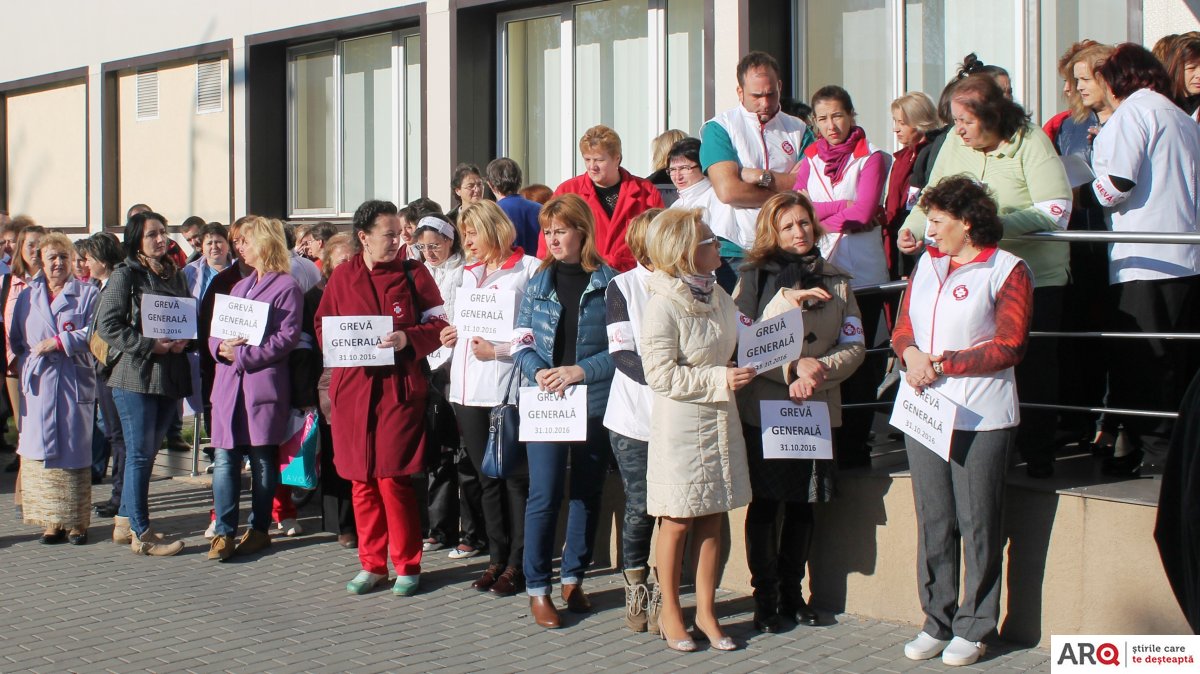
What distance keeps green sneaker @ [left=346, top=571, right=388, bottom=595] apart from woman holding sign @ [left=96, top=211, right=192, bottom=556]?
5.33 ft

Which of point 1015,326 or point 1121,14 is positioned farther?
point 1121,14

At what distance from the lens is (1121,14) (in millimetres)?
8906

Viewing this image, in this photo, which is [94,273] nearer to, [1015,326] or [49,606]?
[49,606]

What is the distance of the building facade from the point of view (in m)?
10.0

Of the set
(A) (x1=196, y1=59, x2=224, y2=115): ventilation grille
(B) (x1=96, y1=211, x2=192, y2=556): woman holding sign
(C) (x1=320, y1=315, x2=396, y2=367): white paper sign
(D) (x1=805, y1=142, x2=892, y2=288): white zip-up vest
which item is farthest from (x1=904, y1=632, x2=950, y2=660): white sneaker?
(A) (x1=196, y1=59, x2=224, y2=115): ventilation grille

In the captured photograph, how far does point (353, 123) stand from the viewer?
569 inches

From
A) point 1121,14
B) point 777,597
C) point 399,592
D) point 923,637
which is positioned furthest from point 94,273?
point 1121,14

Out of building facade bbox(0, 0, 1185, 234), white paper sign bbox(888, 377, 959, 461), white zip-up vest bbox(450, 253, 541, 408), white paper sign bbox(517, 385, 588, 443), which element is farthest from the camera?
building facade bbox(0, 0, 1185, 234)

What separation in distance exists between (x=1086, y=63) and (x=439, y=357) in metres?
3.85

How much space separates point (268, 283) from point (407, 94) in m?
6.32

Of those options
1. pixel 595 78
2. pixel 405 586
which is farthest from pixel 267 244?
pixel 595 78

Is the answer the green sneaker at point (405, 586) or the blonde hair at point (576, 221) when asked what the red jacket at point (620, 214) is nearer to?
the blonde hair at point (576, 221)

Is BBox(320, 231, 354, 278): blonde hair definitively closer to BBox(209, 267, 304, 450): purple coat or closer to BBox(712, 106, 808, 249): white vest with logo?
BBox(209, 267, 304, 450): purple coat

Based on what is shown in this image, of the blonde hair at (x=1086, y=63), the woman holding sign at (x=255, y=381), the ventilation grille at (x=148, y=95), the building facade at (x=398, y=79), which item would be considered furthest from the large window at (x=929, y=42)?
the ventilation grille at (x=148, y=95)
